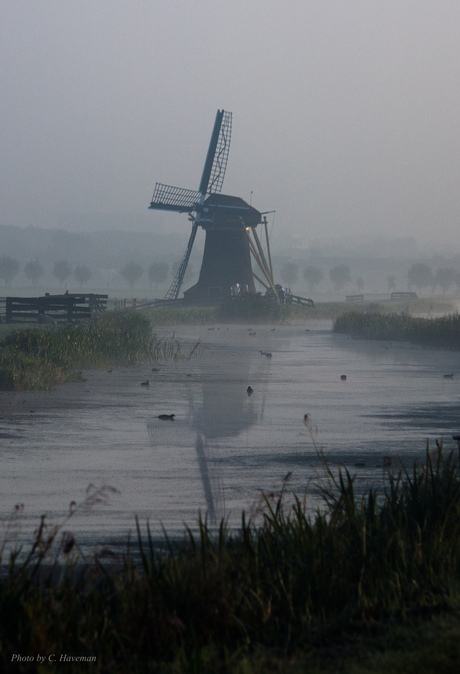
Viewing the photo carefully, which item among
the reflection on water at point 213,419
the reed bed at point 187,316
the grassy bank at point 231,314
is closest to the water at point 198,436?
the reflection on water at point 213,419

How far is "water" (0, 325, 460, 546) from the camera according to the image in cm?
963

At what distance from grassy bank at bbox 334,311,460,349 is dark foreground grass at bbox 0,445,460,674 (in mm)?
34426

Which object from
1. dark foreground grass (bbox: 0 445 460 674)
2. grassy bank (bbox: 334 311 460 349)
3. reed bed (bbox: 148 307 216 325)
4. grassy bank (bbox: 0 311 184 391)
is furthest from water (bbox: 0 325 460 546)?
reed bed (bbox: 148 307 216 325)

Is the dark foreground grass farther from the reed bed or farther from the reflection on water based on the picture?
the reed bed

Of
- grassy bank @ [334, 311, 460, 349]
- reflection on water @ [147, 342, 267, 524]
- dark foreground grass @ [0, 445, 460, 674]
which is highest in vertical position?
grassy bank @ [334, 311, 460, 349]

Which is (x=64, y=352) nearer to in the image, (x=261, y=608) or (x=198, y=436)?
(x=198, y=436)

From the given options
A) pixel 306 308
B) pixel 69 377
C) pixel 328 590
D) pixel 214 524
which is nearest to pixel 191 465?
pixel 214 524

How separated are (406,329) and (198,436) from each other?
32.4 m

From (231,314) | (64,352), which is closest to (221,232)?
(231,314)

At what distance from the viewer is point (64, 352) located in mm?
26000

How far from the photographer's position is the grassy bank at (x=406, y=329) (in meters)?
40.9

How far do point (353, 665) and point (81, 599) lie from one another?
1.62 m

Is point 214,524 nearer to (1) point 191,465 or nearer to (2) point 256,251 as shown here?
(1) point 191,465

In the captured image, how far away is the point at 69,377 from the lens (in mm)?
23719
